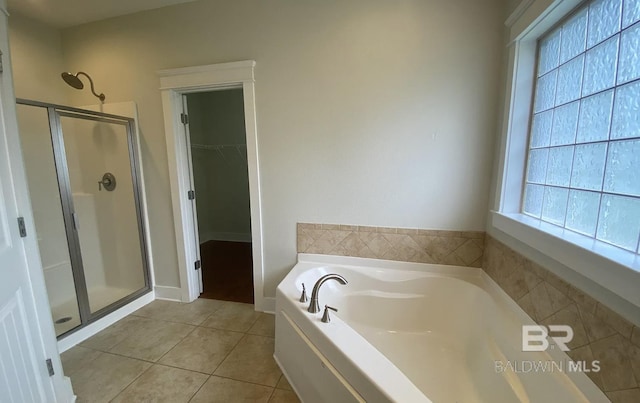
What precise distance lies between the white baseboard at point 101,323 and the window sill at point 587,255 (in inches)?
123

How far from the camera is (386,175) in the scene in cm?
195

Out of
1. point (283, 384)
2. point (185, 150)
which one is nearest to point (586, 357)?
point (283, 384)

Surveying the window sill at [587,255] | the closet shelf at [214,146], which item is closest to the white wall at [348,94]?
the window sill at [587,255]

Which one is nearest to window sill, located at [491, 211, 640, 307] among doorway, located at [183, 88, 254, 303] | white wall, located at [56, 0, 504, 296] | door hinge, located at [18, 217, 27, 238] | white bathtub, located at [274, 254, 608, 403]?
white bathtub, located at [274, 254, 608, 403]

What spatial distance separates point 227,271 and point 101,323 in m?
1.31

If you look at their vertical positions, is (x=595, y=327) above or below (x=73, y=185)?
below

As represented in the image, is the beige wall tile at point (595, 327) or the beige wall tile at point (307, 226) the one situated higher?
the beige wall tile at point (307, 226)

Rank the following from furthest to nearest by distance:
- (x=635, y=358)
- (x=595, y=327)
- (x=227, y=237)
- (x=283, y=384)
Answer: (x=227, y=237) → (x=283, y=384) → (x=595, y=327) → (x=635, y=358)

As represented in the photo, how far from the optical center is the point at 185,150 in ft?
7.76

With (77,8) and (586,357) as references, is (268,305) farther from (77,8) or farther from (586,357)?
(77,8)

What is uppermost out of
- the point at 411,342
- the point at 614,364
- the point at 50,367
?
the point at 614,364

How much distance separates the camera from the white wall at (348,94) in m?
1.74

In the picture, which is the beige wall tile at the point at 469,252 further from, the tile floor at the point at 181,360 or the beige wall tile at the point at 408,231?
the tile floor at the point at 181,360

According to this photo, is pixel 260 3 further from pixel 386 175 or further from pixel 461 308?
pixel 461 308
